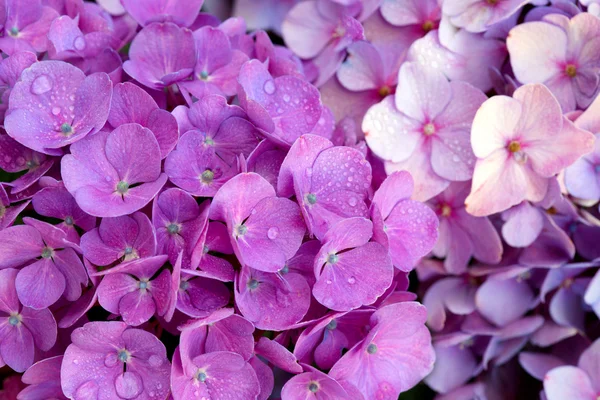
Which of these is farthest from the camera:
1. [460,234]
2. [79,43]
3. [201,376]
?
[460,234]

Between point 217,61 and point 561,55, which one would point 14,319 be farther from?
point 561,55

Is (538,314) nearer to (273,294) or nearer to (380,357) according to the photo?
(380,357)

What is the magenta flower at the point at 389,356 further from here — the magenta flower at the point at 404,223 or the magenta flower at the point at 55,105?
the magenta flower at the point at 55,105

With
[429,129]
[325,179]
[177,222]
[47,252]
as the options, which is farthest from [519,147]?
[47,252]

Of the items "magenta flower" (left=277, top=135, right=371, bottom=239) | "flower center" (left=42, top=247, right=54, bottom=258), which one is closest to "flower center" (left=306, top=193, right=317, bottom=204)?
"magenta flower" (left=277, top=135, right=371, bottom=239)

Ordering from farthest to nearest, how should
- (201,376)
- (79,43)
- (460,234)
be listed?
(460,234) → (79,43) → (201,376)

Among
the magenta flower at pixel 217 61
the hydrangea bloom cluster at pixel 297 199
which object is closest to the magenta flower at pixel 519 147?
the hydrangea bloom cluster at pixel 297 199

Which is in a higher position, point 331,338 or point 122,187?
point 122,187
